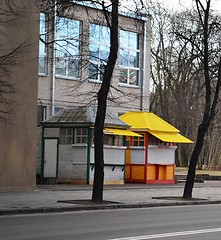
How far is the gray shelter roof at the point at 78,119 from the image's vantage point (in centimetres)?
3314

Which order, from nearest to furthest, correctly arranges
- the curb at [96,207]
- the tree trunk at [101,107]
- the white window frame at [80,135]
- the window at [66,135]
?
the curb at [96,207] → the tree trunk at [101,107] → the white window frame at [80,135] → the window at [66,135]

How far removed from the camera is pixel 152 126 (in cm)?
3669

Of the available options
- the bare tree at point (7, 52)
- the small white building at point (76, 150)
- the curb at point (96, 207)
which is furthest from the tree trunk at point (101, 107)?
the small white building at point (76, 150)

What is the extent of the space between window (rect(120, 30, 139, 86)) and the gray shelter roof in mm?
9815

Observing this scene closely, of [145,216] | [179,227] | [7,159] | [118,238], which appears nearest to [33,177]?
[7,159]

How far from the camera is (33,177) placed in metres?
27.3

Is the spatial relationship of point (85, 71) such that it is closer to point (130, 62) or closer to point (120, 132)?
point (120, 132)

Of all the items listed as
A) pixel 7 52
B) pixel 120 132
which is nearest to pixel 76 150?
pixel 120 132

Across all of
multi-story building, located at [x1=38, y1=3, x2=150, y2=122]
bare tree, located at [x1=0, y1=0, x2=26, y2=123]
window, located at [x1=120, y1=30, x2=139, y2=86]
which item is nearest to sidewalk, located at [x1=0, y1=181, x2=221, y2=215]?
bare tree, located at [x1=0, y1=0, x2=26, y2=123]

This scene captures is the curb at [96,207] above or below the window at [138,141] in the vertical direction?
below

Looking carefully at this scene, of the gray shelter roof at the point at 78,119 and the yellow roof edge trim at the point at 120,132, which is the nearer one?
the gray shelter roof at the point at 78,119

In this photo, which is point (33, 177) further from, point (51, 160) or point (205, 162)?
point (205, 162)

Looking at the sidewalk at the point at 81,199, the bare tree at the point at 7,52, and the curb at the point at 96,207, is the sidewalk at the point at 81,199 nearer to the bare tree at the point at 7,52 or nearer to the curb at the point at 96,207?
the curb at the point at 96,207

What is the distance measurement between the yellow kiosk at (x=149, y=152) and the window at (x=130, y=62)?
24.7 ft
